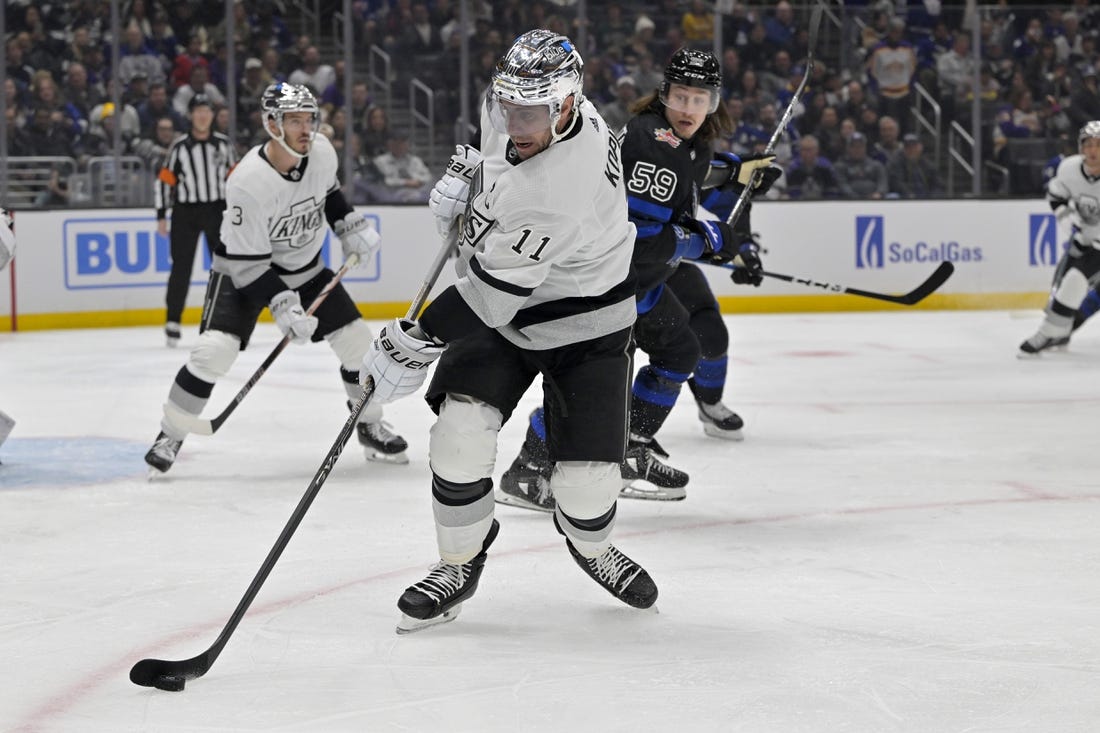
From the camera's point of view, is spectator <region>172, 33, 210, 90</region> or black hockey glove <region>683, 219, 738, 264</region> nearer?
black hockey glove <region>683, 219, 738, 264</region>

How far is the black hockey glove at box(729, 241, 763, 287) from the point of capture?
4473 mm

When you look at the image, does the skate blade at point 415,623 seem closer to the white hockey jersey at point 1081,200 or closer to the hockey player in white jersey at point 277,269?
the hockey player in white jersey at point 277,269

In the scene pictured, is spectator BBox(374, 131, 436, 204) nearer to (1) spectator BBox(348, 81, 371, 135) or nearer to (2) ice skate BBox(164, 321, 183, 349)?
(1) spectator BBox(348, 81, 371, 135)

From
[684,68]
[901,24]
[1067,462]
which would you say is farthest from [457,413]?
[901,24]

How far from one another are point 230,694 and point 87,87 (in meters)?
6.72

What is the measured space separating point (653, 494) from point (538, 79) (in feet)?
5.49

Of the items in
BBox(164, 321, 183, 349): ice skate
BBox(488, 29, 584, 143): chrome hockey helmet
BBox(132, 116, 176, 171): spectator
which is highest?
BBox(488, 29, 584, 143): chrome hockey helmet

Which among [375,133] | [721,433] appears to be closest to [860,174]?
[375,133]

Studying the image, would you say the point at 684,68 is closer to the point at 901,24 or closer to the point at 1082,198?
the point at 1082,198

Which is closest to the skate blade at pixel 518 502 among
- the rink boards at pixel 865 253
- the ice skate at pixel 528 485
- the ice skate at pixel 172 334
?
the ice skate at pixel 528 485

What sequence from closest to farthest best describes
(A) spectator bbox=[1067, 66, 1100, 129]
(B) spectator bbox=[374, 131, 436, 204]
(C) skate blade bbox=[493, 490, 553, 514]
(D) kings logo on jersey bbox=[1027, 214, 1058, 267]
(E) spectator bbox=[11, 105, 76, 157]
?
(C) skate blade bbox=[493, 490, 553, 514] → (E) spectator bbox=[11, 105, 76, 157] → (B) spectator bbox=[374, 131, 436, 204] → (D) kings logo on jersey bbox=[1027, 214, 1058, 267] → (A) spectator bbox=[1067, 66, 1100, 129]

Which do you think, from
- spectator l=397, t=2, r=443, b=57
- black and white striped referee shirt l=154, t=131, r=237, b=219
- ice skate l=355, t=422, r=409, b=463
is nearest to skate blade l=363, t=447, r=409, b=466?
ice skate l=355, t=422, r=409, b=463

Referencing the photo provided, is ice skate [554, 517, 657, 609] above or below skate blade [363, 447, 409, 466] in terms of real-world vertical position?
above

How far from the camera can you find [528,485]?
3721mm
